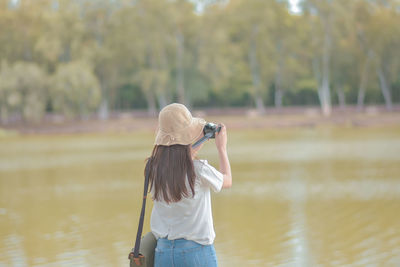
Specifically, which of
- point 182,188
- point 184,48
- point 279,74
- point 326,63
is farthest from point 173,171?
point 184,48

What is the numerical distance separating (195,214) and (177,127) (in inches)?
19.4

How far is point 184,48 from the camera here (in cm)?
5684

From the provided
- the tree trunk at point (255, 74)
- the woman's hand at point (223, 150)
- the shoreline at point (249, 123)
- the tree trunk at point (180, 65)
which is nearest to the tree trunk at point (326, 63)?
the shoreline at point (249, 123)

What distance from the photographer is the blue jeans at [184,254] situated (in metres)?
3.28

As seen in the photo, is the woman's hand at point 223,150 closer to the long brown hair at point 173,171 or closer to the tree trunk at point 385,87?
the long brown hair at point 173,171

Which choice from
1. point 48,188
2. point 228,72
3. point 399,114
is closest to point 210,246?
point 48,188

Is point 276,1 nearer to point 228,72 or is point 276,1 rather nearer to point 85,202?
point 228,72

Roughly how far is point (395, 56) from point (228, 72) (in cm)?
1411

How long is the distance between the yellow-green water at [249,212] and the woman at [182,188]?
356cm

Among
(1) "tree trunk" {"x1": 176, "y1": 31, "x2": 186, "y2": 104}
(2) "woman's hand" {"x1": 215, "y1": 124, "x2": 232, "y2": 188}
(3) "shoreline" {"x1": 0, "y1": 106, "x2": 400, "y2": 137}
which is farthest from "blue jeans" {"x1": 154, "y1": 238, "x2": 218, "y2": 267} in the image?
(1) "tree trunk" {"x1": 176, "y1": 31, "x2": 186, "y2": 104}

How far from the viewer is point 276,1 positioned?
54594mm

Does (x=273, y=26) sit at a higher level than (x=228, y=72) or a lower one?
higher

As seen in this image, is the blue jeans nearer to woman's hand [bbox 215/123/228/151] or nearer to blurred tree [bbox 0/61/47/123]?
woman's hand [bbox 215/123/228/151]

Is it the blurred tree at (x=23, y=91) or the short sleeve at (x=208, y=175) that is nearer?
the short sleeve at (x=208, y=175)
